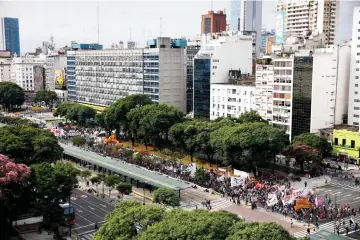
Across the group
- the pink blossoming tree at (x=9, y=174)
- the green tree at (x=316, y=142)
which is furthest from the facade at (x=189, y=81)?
the pink blossoming tree at (x=9, y=174)

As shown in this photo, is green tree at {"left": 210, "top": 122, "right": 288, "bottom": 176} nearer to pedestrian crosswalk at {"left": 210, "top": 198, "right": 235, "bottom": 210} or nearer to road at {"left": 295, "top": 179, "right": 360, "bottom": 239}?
road at {"left": 295, "top": 179, "right": 360, "bottom": 239}

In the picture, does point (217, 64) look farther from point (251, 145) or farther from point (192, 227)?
point (192, 227)

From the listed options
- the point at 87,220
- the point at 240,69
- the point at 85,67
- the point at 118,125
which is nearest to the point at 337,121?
the point at 240,69

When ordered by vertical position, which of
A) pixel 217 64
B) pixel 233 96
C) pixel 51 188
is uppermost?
pixel 217 64

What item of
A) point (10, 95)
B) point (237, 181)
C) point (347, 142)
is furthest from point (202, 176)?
point (10, 95)

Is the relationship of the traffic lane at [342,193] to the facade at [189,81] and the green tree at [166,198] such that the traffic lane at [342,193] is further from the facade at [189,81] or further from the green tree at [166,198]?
the facade at [189,81]

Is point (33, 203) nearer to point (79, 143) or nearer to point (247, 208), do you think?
point (247, 208)
